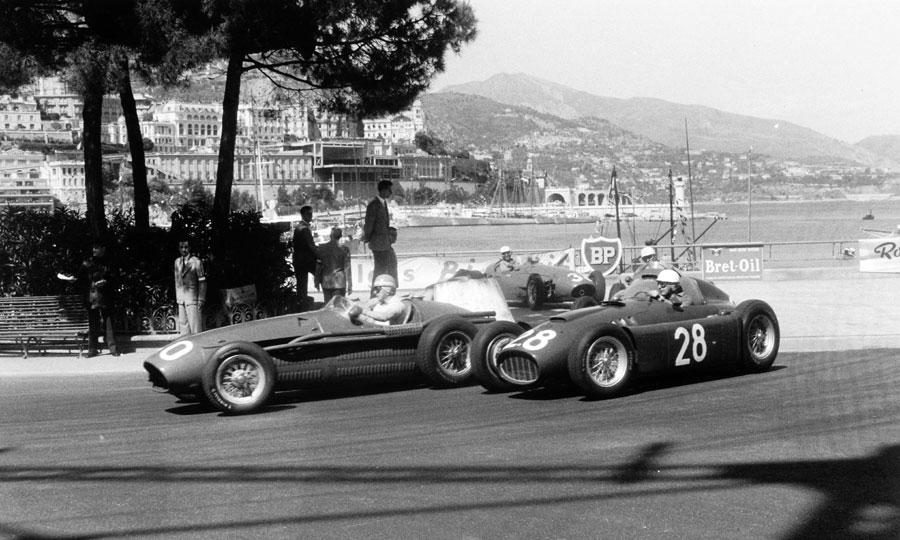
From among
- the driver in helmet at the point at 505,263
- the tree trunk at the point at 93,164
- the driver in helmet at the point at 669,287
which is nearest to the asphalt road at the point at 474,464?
the driver in helmet at the point at 669,287

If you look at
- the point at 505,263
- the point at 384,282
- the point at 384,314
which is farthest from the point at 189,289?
the point at 505,263

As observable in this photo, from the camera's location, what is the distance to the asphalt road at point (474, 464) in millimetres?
6184

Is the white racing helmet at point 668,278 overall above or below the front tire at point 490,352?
above

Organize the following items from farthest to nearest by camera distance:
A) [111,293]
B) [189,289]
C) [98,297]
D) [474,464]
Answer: [111,293], [98,297], [189,289], [474,464]

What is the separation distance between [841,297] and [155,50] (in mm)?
13421

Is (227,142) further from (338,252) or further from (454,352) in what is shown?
(454,352)

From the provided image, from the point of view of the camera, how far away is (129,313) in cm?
1627

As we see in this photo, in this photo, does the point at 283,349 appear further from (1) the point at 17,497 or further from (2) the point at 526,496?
(2) the point at 526,496

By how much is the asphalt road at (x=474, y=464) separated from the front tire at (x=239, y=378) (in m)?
0.24

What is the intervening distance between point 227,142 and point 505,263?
724 cm

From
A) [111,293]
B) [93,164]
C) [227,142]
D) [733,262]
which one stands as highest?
[227,142]

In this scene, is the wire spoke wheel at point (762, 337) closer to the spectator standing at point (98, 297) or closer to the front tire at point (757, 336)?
the front tire at point (757, 336)

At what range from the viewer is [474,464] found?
7621 mm

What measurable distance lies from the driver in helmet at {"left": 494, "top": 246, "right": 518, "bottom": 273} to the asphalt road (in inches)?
444
